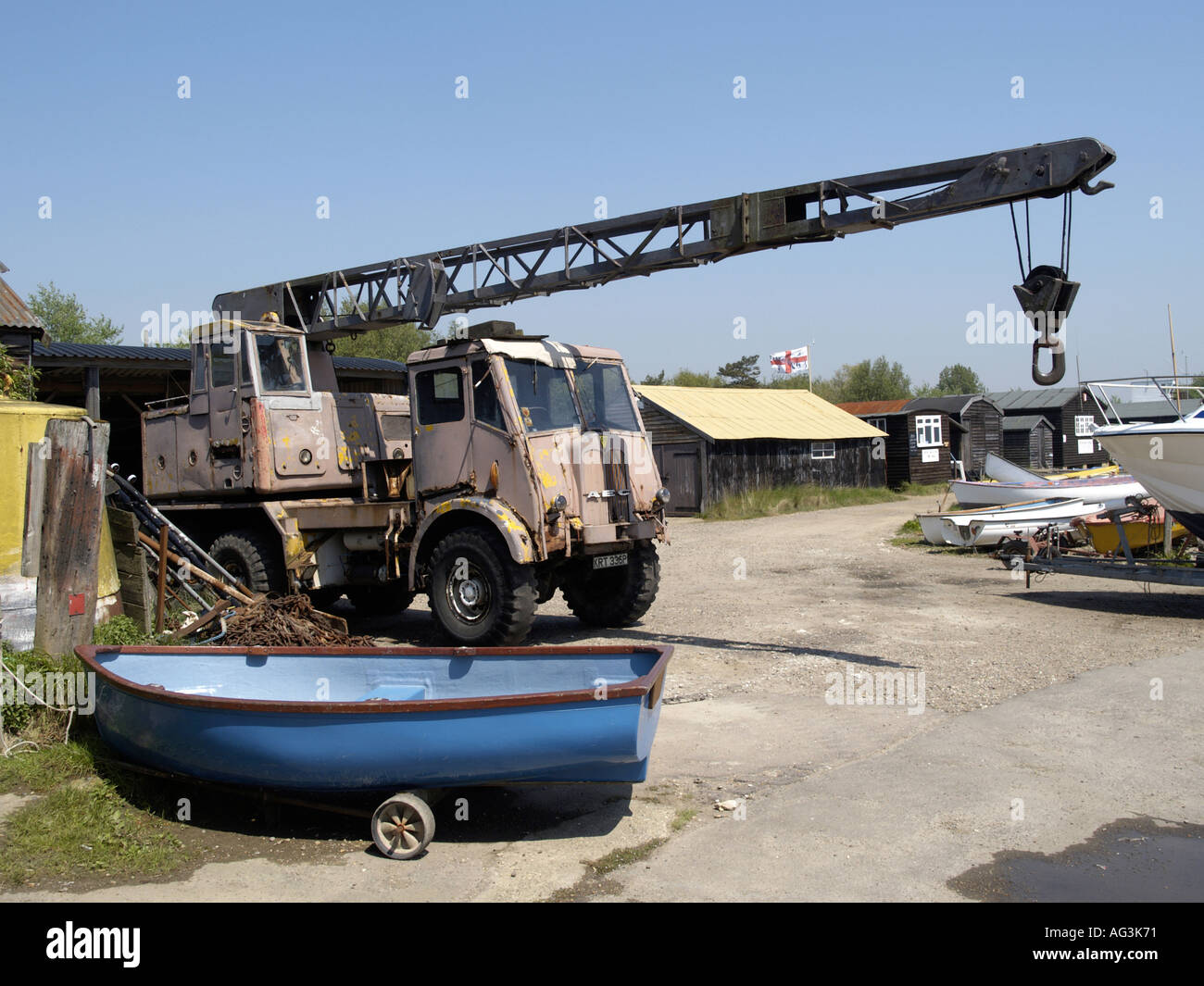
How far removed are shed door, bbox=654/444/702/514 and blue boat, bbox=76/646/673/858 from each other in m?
24.5

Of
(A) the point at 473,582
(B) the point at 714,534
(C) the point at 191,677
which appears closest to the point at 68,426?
(C) the point at 191,677

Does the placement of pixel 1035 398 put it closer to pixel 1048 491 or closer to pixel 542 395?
pixel 1048 491

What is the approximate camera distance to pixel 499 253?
35.0ft

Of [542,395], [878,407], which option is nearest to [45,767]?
[542,395]

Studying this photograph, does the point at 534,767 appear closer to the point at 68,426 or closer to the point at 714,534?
the point at 68,426

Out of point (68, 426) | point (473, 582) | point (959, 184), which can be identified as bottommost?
point (473, 582)

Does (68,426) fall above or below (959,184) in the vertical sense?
below

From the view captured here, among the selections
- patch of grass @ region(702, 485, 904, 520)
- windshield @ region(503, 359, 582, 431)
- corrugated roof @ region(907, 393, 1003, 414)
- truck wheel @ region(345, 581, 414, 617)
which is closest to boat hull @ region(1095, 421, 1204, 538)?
windshield @ region(503, 359, 582, 431)

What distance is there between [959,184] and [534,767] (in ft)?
20.6

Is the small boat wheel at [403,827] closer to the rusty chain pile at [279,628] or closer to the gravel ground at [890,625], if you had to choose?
the rusty chain pile at [279,628]

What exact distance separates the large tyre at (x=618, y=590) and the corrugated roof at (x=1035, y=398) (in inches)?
1675

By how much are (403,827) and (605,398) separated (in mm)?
6073

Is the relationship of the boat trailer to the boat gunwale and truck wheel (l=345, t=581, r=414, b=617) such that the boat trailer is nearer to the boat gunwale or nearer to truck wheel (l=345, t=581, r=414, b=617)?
truck wheel (l=345, t=581, r=414, b=617)
